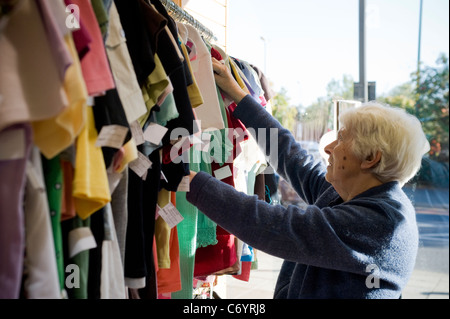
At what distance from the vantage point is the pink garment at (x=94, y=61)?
91 cm

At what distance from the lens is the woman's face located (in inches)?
55.4

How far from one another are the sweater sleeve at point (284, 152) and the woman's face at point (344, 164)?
23 centimetres

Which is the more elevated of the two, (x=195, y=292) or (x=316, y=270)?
(x=316, y=270)

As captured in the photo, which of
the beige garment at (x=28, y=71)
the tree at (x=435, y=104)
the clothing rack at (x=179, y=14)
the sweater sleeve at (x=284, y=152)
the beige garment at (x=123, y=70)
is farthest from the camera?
the tree at (x=435, y=104)

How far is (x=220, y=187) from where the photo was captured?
4.15 feet

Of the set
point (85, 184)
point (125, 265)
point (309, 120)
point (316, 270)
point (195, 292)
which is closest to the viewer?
point (85, 184)

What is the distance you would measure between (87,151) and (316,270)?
2.72 feet

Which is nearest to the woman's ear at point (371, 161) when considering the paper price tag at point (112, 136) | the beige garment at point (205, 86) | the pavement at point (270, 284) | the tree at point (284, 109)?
the beige garment at point (205, 86)

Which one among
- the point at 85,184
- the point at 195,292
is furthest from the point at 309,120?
the point at 85,184

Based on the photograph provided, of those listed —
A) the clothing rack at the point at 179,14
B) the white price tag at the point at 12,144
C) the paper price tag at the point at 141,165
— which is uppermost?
the clothing rack at the point at 179,14

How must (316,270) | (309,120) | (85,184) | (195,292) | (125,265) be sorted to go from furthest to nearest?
(309,120)
(195,292)
(316,270)
(125,265)
(85,184)

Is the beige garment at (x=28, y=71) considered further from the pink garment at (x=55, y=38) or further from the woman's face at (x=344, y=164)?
the woman's face at (x=344, y=164)

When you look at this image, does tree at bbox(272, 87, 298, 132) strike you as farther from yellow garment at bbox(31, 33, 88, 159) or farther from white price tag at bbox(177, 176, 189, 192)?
yellow garment at bbox(31, 33, 88, 159)
